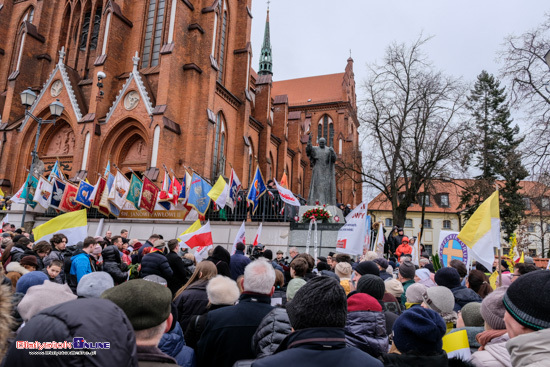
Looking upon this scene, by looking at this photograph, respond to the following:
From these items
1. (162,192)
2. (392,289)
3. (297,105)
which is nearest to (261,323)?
(392,289)

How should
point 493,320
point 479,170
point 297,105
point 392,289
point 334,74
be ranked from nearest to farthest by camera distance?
1. point 493,320
2. point 392,289
3. point 479,170
4. point 297,105
5. point 334,74

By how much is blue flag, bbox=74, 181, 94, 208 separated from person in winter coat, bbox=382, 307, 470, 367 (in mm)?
15474

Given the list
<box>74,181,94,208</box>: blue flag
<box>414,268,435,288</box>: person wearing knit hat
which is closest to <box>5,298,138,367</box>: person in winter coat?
<box>414,268,435,288</box>: person wearing knit hat

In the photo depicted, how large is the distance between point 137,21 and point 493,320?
27.6 metres

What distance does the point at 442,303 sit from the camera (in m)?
3.35

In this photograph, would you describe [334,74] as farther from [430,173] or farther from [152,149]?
[152,149]

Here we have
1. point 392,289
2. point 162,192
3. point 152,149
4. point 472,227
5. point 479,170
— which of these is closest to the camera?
point 392,289

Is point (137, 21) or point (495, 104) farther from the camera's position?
point (495, 104)

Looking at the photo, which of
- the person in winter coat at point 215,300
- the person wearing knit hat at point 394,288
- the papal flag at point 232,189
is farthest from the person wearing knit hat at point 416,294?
the papal flag at point 232,189

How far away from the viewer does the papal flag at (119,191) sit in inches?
611

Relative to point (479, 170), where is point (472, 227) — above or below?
below

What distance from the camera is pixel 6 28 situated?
96.2 feet

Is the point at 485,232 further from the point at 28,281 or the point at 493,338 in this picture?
the point at 28,281

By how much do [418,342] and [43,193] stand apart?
15998mm
